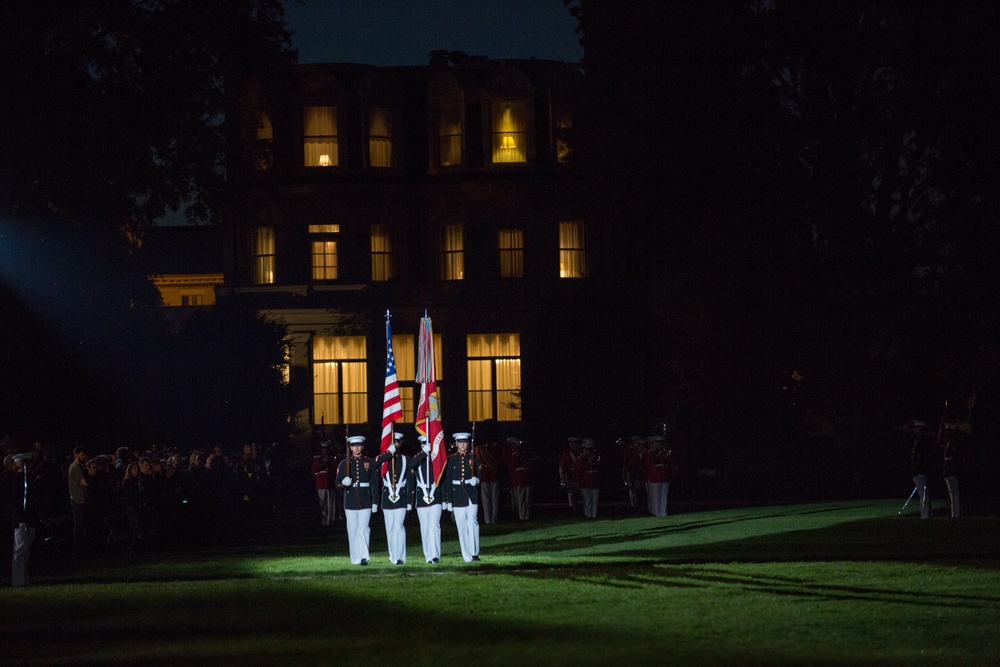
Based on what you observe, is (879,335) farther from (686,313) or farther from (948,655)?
(948,655)

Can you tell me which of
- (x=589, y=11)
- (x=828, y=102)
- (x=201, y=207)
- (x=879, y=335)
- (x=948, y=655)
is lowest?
(x=948, y=655)

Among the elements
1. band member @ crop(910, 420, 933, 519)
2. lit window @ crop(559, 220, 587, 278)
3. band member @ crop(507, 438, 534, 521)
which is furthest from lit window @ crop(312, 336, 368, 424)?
band member @ crop(910, 420, 933, 519)

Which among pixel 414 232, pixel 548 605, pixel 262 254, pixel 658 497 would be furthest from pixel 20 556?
pixel 414 232

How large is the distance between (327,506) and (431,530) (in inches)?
556

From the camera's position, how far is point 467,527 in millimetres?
25719

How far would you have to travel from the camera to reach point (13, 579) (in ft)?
76.9

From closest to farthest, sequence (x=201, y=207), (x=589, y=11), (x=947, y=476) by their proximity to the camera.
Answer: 1. (x=947, y=476)
2. (x=201, y=207)
3. (x=589, y=11)

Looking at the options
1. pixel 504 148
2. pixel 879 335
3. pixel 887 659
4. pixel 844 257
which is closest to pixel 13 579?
pixel 887 659

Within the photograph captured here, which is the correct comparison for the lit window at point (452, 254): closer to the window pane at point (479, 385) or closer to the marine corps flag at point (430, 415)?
the window pane at point (479, 385)

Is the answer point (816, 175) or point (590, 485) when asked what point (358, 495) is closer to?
point (590, 485)

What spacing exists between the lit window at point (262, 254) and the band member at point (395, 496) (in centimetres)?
3338

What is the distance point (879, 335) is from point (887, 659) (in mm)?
35302

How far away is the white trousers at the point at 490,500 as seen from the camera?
3869cm

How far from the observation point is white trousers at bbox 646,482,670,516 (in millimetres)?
37969
